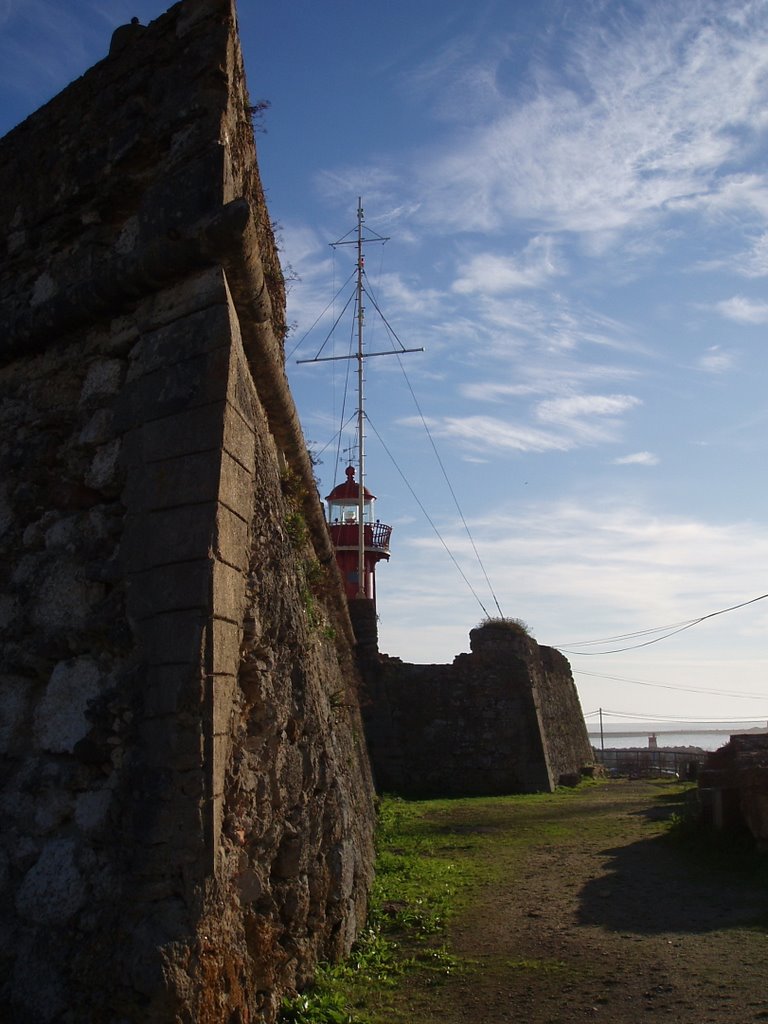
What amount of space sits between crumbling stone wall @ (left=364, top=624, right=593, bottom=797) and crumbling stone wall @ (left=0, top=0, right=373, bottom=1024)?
1038cm

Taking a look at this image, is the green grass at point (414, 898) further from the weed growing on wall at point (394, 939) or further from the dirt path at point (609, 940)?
the dirt path at point (609, 940)

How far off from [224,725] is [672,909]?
4.03m

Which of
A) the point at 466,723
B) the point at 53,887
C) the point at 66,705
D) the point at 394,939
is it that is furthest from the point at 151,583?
the point at 466,723

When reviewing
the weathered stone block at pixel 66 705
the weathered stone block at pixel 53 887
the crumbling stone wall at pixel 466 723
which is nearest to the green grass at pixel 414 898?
the weathered stone block at pixel 53 887

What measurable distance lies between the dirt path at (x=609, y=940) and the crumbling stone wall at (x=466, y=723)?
256 inches

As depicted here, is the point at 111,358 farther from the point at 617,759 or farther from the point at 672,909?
the point at 617,759

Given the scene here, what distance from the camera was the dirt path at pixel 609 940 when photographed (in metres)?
4.07

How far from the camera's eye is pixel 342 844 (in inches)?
198

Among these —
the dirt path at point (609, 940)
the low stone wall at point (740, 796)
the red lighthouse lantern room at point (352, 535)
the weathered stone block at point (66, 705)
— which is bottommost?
the dirt path at point (609, 940)

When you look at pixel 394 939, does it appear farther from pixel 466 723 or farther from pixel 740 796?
pixel 466 723

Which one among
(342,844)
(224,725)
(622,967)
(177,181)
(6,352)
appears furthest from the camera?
(342,844)

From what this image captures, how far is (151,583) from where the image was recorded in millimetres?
3312

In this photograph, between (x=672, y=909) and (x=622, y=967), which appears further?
(x=672, y=909)

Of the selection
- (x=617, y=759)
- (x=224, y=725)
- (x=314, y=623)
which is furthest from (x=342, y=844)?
(x=617, y=759)
